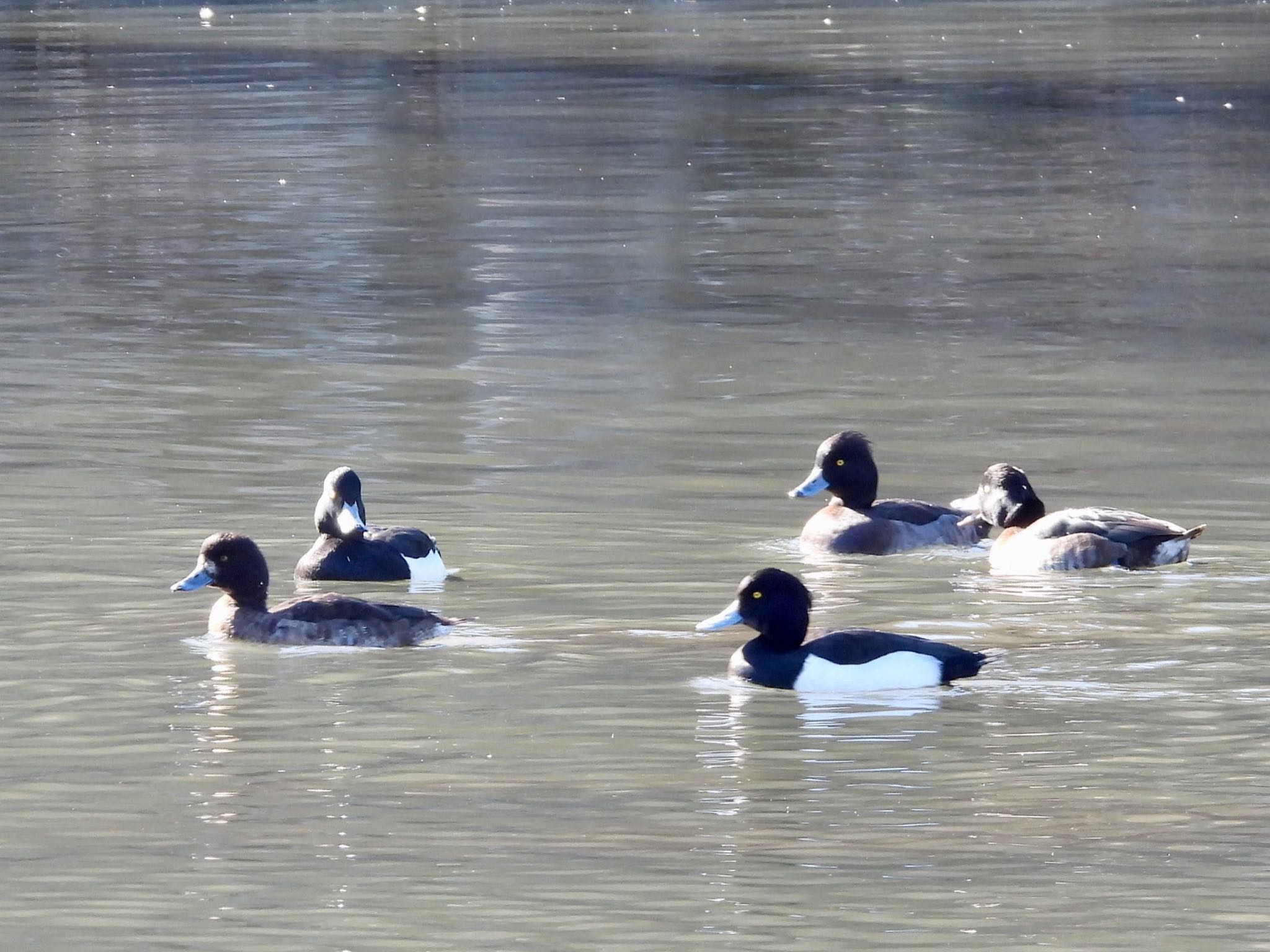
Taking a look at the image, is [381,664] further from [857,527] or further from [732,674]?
[857,527]

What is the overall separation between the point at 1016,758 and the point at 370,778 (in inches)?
84.0

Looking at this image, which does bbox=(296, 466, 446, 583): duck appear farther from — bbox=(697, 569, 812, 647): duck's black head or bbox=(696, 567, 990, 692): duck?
bbox=(697, 569, 812, 647): duck's black head

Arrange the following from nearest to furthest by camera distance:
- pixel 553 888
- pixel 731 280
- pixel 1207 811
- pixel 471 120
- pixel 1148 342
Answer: pixel 553 888
pixel 1207 811
pixel 1148 342
pixel 731 280
pixel 471 120

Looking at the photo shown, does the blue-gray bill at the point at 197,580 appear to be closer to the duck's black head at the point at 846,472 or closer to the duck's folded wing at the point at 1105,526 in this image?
the duck's black head at the point at 846,472

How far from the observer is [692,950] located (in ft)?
23.8

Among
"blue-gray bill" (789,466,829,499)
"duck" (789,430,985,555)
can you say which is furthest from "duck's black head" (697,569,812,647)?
"blue-gray bill" (789,466,829,499)

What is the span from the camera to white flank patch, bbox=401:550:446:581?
12094mm

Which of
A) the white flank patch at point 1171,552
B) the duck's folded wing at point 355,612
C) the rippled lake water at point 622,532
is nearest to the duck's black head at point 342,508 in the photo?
the rippled lake water at point 622,532

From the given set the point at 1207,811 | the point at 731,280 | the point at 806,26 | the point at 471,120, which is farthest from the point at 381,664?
the point at 806,26

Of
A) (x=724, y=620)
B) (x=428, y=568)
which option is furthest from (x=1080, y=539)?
(x=428, y=568)

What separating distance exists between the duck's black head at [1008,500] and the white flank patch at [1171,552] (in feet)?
2.98

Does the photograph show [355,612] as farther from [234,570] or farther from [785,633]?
[785,633]

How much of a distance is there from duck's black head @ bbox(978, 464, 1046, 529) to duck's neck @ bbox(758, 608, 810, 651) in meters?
2.92

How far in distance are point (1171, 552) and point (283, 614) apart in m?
3.97
